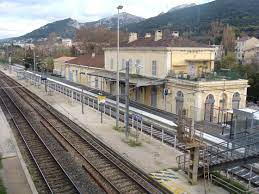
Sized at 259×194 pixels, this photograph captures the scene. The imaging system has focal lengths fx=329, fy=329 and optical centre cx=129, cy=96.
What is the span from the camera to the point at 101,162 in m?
17.6

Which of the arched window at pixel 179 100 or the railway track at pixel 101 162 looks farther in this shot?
the arched window at pixel 179 100

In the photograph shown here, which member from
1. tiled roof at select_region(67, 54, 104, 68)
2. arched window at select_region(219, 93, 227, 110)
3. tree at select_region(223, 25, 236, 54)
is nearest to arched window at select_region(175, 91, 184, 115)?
arched window at select_region(219, 93, 227, 110)

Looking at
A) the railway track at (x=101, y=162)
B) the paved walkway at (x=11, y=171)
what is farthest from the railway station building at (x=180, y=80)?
the paved walkway at (x=11, y=171)

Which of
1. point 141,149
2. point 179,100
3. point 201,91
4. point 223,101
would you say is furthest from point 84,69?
point 141,149

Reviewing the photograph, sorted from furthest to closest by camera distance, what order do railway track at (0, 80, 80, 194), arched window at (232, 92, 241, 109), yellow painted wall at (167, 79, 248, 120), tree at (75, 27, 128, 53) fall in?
tree at (75, 27, 128, 53)
arched window at (232, 92, 241, 109)
yellow painted wall at (167, 79, 248, 120)
railway track at (0, 80, 80, 194)

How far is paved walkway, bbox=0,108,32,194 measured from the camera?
45.7 ft

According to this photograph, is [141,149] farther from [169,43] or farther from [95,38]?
[95,38]

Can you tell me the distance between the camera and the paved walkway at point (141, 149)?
15.1 metres

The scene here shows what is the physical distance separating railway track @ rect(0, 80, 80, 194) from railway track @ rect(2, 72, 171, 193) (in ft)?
3.99

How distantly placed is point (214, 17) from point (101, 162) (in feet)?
510

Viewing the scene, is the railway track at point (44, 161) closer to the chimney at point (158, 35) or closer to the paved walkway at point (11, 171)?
the paved walkway at point (11, 171)

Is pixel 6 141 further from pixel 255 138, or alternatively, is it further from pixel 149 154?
pixel 255 138

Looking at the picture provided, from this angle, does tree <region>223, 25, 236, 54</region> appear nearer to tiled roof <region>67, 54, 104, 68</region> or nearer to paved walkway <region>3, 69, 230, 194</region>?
tiled roof <region>67, 54, 104, 68</region>

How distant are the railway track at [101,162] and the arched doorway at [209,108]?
37.9ft
